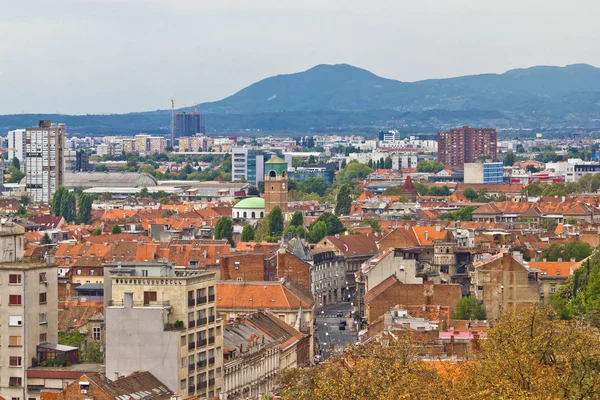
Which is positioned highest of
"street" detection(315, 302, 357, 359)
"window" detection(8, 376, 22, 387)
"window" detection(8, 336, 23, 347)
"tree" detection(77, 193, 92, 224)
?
"window" detection(8, 336, 23, 347)

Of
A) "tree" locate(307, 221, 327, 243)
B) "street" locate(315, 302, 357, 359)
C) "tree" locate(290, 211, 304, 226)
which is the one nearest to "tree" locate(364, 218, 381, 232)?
"tree" locate(307, 221, 327, 243)

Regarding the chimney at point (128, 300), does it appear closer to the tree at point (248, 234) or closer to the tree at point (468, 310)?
the tree at point (468, 310)

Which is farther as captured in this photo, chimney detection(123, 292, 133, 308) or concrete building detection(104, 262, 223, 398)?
chimney detection(123, 292, 133, 308)

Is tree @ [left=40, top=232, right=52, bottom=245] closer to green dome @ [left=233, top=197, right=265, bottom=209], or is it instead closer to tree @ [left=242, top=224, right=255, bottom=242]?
tree @ [left=242, top=224, right=255, bottom=242]

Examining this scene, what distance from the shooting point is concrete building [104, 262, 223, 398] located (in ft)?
170

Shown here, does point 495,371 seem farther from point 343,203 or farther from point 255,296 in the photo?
point 343,203

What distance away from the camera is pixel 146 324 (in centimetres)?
5203

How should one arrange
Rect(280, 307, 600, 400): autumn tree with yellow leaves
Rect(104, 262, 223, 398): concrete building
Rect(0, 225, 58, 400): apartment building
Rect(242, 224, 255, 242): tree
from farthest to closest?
1. Rect(242, 224, 255, 242): tree
2. Rect(0, 225, 58, 400): apartment building
3. Rect(104, 262, 223, 398): concrete building
4. Rect(280, 307, 600, 400): autumn tree with yellow leaves

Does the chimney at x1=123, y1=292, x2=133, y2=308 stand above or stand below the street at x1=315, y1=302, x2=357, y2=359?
above

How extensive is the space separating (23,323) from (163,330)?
16.8 ft

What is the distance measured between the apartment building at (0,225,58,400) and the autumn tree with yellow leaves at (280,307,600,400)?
1279cm

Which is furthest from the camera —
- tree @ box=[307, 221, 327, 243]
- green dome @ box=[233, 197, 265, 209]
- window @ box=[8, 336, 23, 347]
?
green dome @ box=[233, 197, 265, 209]

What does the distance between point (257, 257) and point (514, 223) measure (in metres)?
66.2

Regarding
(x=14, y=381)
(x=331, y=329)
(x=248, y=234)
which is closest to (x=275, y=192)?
(x=248, y=234)
